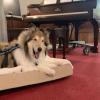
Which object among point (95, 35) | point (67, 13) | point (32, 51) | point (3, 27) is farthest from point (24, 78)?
point (3, 27)

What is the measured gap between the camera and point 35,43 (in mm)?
1994

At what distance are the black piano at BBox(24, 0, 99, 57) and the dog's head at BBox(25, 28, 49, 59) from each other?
59.6 inches

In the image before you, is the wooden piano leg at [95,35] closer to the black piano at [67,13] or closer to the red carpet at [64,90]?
the black piano at [67,13]

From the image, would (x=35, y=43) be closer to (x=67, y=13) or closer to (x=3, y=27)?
(x=67, y=13)

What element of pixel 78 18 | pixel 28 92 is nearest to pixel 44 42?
pixel 28 92

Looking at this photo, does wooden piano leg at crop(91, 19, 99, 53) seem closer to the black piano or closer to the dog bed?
the black piano

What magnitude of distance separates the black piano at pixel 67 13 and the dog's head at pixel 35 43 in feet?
4.97

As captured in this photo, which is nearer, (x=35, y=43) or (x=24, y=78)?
(x=24, y=78)

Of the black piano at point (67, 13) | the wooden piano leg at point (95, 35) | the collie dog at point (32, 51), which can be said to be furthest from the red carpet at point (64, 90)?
the wooden piano leg at point (95, 35)

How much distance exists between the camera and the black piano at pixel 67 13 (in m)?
3.42

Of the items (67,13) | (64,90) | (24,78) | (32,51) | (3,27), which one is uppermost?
(67,13)

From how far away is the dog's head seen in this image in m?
2.00

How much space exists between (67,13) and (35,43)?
68.9 inches

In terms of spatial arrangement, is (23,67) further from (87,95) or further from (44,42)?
(87,95)
